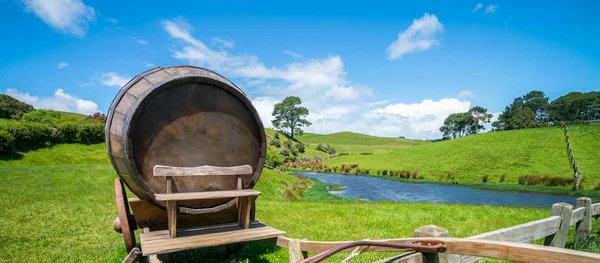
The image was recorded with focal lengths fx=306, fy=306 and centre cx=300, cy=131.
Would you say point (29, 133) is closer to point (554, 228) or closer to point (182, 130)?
point (182, 130)

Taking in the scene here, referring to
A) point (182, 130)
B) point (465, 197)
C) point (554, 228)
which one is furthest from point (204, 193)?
point (465, 197)

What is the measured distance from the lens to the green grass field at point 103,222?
276 inches

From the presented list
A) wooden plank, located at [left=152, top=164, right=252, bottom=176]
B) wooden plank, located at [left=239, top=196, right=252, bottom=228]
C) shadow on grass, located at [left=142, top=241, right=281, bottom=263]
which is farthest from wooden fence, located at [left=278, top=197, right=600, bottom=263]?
shadow on grass, located at [left=142, top=241, right=281, bottom=263]

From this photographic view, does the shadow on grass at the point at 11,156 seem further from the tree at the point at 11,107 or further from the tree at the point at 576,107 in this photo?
the tree at the point at 576,107

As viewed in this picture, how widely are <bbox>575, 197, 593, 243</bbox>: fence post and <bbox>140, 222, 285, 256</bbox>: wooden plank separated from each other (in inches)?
268

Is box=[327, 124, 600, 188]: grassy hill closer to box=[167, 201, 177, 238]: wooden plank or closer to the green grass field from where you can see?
the green grass field

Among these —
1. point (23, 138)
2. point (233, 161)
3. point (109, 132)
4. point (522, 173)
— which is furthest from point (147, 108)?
point (522, 173)

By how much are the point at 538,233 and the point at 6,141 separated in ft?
112

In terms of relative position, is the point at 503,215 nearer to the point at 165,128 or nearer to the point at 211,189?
the point at 211,189

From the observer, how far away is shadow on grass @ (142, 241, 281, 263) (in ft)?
21.0

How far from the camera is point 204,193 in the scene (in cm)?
460

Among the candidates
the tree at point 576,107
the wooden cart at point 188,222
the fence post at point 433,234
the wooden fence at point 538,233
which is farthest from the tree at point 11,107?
the tree at point 576,107

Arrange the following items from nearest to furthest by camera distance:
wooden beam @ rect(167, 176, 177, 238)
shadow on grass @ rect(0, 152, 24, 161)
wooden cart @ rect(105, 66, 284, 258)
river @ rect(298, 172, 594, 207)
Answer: wooden beam @ rect(167, 176, 177, 238) < wooden cart @ rect(105, 66, 284, 258) < river @ rect(298, 172, 594, 207) < shadow on grass @ rect(0, 152, 24, 161)

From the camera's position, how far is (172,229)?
4.34 m
